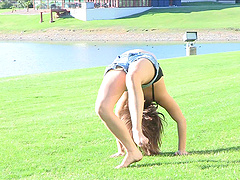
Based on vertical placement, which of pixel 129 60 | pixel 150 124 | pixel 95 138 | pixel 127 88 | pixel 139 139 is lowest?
pixel 95 138

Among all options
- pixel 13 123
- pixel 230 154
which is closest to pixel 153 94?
pixel 230 154

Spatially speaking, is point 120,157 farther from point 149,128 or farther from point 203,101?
point 203,101

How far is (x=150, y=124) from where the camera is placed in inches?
210

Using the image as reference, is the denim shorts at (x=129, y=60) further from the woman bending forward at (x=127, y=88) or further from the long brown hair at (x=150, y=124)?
the long brown hair at (x=150, y=124)

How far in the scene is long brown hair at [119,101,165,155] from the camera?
5.25 meters

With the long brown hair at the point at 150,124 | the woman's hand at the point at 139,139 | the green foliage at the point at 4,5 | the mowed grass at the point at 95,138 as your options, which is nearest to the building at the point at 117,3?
the green foliage at the point at 4,5

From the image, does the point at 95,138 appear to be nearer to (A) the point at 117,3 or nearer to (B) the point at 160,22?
(B) the point at 160,22

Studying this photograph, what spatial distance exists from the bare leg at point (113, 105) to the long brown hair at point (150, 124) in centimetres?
54

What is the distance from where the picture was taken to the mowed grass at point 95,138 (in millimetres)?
4684

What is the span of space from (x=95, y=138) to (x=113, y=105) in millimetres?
1641

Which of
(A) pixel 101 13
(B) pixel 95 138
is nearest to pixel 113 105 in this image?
(B) pixel 95 138

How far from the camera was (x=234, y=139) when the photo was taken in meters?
5.74

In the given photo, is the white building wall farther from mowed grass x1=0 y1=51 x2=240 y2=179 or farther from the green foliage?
mowed grass x1=0 y1=51 x2=240 y2=179

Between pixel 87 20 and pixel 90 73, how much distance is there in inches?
2042
